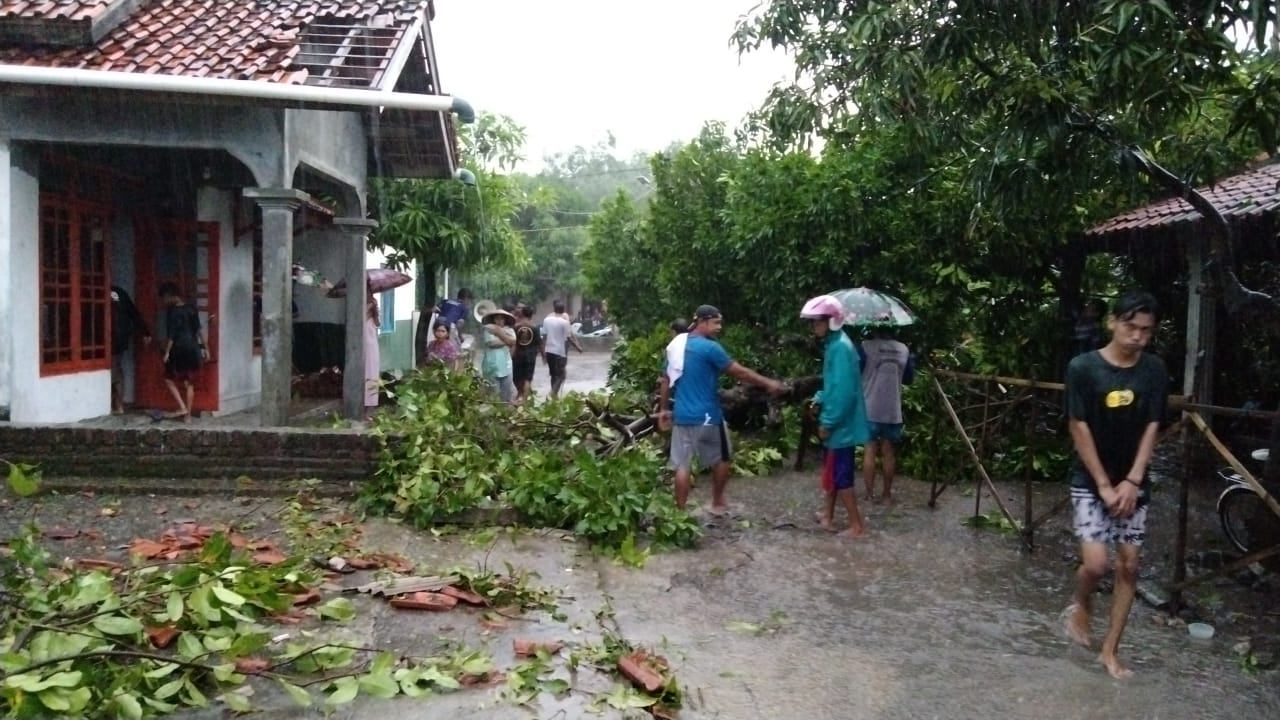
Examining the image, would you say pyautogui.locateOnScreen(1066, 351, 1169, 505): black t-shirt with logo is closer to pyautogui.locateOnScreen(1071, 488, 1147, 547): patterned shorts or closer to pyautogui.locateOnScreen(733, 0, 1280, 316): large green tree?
pyautogui.locateOnScreen(1071, 488, 1147, 547): patterned shorts

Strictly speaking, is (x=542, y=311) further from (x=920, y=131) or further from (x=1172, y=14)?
(x=1172, y=14)

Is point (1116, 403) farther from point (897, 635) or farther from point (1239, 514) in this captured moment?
A: point (1239, 514)

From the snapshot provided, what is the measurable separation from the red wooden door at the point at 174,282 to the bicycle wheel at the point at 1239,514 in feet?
31.9

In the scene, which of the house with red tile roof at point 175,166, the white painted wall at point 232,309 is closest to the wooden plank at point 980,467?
the house with red tile roof at point 175,166

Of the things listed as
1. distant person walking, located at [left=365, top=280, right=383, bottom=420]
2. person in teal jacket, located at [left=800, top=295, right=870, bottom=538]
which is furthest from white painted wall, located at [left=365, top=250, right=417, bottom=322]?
person in teal jacket, located at [left=800, top=295, right=870, bottom=538]

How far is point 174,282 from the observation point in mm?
11789

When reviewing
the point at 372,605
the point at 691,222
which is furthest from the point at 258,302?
the point at 372,605

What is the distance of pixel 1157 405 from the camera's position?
16.8 ft

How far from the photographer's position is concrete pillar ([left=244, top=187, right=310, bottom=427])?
920 centimetres

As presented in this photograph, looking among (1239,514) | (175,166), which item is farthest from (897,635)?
(175,166)

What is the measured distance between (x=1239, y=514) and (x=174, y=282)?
10117mm

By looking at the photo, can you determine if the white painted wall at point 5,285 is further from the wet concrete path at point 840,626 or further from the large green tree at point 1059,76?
the large green tree at point 1059,76

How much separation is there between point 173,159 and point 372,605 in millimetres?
7633

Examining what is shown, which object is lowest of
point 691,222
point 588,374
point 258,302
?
point 588,374
